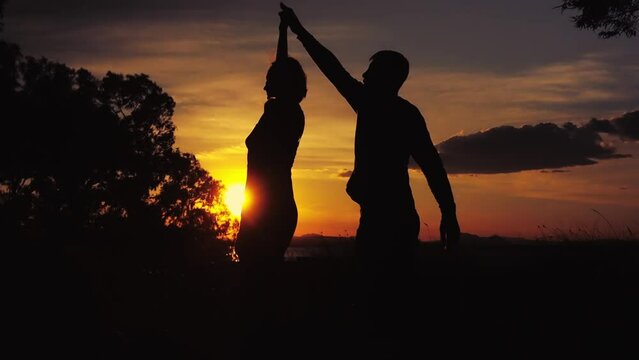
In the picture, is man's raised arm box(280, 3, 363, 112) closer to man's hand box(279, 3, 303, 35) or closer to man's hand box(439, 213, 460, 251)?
man's hand box(279, 3, 303, 35)

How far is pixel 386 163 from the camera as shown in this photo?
15.8 feet

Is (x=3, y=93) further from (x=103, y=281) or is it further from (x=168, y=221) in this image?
(x=103, y=281)

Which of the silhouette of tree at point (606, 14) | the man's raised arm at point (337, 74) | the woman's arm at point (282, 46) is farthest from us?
the silhouette of tree at point (606, 14)

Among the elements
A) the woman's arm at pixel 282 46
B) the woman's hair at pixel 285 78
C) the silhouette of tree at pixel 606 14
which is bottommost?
the woman's hair at pixel 285 78

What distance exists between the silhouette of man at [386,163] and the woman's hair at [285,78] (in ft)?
2.95

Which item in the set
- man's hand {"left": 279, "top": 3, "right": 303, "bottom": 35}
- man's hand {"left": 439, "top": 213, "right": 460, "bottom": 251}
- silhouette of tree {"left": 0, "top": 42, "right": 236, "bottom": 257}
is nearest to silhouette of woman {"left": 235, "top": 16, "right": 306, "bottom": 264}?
man's hand {"left": 279, "top": 3, "right": 303, "bottom": 35}

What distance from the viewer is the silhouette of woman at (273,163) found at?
19.0 ft

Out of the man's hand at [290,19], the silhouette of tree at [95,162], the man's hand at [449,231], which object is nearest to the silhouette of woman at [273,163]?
the man's hand at [290,19]

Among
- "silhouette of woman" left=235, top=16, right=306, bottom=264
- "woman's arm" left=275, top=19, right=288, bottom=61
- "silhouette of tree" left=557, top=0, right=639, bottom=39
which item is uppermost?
"silhouette of tree" left=557, top=0, right=639, bottom=39

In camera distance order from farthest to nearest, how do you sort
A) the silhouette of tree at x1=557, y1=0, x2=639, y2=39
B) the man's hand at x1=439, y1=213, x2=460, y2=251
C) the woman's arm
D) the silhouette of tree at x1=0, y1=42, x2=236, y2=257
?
the silhouette of tree at x1=0, y1=42, x2=236, y2=257
the silhouette of tree at x1=557, y1=0, x2=639, y2=39
the woman's arm
the man's hand at x1=439, y1=213, x2=460, y2=251

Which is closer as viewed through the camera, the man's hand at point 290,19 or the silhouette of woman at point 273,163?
the man's hand at point 290,19

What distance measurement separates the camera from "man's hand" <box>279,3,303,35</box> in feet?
17.1

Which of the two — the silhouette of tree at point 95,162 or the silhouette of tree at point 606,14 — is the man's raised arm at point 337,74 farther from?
the silhouette of tree at point 95,162

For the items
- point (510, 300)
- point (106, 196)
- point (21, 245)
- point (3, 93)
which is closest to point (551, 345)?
point (510, 300)
